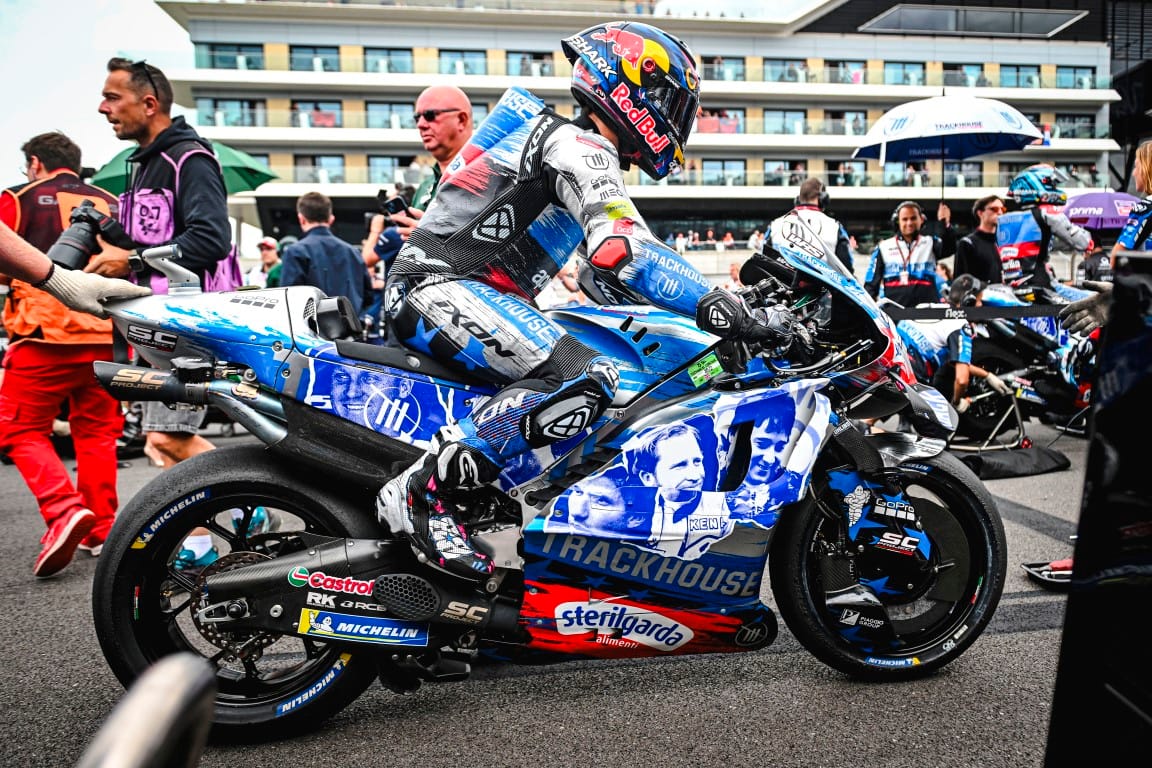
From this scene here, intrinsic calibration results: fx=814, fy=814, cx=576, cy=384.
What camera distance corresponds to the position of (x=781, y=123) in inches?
1885

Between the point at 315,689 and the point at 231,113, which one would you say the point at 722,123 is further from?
the point at 315,689

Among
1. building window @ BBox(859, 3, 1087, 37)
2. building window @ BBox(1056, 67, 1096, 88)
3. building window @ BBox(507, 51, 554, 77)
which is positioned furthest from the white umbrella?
building window @ BBox(1056, 67, 1096, 88)

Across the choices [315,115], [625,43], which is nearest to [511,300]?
[625,43]

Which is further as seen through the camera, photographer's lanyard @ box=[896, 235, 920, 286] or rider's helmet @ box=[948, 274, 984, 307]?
photographer's lanyard @ box=[896, 235, 920, 286]

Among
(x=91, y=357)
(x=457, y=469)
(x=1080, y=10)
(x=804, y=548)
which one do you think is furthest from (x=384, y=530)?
(x=1080, y=10)

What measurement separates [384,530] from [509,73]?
4615 cm

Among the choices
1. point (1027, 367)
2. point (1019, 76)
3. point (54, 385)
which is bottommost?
point (1027, 367)

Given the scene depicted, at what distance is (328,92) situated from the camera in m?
43.6

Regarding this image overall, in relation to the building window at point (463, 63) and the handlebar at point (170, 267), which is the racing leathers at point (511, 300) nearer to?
the handlebar at point (170, 267)

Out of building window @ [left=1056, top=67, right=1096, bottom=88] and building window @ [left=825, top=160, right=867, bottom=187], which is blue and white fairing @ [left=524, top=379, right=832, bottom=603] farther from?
building window @ [left=1056, top=67, right=1096, bottom=88]

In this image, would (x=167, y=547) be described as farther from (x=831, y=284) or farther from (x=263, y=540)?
(x=831, y=284)

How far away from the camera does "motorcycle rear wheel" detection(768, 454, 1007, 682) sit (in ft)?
8.47

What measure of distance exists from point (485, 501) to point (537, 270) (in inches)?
30.9

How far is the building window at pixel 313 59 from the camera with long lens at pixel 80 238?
44.3m
